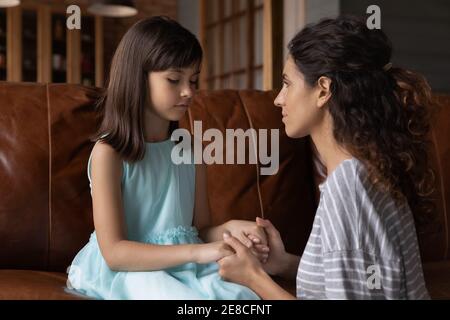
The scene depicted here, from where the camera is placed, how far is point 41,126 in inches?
57.6

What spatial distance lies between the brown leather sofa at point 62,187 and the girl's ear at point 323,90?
0.45 meters

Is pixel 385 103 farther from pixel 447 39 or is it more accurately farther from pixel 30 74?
pixel 30 74

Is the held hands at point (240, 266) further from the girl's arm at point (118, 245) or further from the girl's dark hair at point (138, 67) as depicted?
the girl's dark hair at point (138, 67)

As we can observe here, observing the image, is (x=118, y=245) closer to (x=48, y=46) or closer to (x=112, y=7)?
(x=112, y=7)

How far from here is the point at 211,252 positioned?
1.04 m

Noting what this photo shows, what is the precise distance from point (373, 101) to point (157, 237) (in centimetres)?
50

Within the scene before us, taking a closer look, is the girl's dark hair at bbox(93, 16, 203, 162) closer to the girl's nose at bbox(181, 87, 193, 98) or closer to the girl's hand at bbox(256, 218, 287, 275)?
the girl's nose at bbox(181, 87, 193, 98)

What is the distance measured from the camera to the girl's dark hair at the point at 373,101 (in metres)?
1.02

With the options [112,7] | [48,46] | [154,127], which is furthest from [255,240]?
[48,46]

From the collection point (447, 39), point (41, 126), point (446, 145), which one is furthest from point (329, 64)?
point (447, 39)

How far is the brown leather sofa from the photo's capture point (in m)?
1.41

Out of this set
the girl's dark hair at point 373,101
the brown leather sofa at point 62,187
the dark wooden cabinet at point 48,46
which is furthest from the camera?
the dark wooden cabinet at point 48,46

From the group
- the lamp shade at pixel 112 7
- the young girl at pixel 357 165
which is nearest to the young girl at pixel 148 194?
the young girl at pixel 357 165
